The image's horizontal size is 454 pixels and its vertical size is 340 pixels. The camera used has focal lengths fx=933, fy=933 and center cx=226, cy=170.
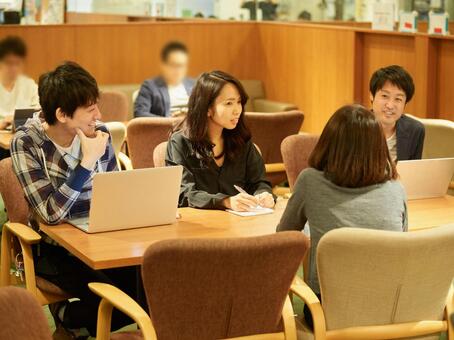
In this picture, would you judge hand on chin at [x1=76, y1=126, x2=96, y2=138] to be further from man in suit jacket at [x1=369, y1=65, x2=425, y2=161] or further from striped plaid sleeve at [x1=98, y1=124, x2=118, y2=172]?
man in suit jacket at [x1=369, y1=65, x2=425, y2=161]

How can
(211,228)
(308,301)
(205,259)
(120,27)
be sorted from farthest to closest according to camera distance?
1. (120,27)
2. (211,228)
3. (308,301)
4. (205,259)

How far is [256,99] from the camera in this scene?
8680 millimetres

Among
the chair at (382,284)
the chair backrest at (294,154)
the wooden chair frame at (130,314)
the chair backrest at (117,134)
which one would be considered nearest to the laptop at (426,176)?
the chair backrest at (294,154)

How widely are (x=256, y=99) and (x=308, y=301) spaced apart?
5751mm

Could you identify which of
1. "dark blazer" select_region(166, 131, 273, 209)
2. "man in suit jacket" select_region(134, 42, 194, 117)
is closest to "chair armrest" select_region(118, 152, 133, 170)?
"man in suit jacket" select_region(134, 42, 194, 117)

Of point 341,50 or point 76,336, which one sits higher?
point 341,50

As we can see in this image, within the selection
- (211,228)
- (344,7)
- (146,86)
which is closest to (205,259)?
(211,228)

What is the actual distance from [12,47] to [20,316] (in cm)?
533

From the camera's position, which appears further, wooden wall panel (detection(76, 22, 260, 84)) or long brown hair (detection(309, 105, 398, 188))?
wooden wall panel (detection(76, 22, 260, 84))

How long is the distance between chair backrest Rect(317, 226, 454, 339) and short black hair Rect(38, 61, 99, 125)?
129 cm

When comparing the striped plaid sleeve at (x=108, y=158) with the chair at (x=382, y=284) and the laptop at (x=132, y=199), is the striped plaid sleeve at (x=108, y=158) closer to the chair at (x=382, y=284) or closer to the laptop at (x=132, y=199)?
the laptop at (x=132, y=199)

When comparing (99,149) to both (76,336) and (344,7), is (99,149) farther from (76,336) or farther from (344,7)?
(344,7)

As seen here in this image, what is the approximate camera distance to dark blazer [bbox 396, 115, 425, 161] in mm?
4672

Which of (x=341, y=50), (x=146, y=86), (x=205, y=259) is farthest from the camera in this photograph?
(x=341, y=50)
